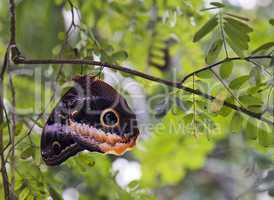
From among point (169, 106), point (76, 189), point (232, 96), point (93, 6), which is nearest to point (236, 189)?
point (76, 189)

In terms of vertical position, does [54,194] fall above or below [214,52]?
below

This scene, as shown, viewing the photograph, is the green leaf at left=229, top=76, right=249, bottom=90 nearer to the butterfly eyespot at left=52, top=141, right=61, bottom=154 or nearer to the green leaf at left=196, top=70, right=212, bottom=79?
the green leaf at left=196, top=70, right=212, bottom=79

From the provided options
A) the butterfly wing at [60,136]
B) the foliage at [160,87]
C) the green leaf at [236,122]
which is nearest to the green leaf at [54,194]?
the foliage at [160,87]

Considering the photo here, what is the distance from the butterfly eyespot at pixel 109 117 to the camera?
63cm

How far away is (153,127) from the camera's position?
897 millimetres

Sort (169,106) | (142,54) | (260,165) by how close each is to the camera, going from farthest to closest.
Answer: (142,54)
(260,165)
(169,106)

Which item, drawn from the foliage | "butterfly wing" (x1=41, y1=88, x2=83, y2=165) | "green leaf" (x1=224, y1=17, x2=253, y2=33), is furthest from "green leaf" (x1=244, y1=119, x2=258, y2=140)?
"butterfly wing" (x1=41, y1=88, x2=83, y2=165)

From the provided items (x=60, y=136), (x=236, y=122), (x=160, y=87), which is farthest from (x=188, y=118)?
(x=160, y=87)

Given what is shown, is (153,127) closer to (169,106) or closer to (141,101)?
(169,106)

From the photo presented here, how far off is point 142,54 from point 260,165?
1.10 ft

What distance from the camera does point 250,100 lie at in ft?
2.22

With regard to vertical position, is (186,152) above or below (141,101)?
below

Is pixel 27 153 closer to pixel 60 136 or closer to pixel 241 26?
pixel 60 136

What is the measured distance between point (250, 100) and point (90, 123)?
197mm
